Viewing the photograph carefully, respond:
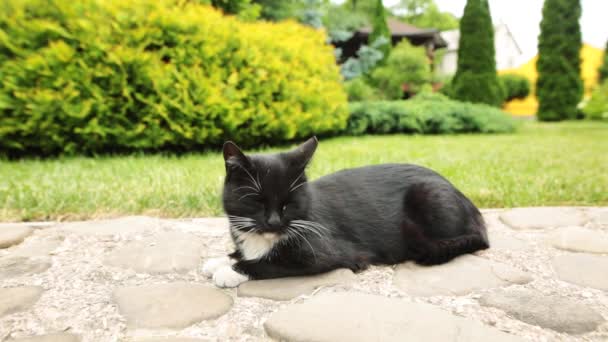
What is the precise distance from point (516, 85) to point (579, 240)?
22.9 metres

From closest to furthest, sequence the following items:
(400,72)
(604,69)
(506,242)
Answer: (506,242) → (400,72) → (604,69)

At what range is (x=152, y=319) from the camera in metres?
1.58

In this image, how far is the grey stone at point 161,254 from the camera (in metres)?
2.15

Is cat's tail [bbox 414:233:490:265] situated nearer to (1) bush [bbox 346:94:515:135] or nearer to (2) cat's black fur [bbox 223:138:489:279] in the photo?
(2) cat's black fur [bbox 223:138:489:279]

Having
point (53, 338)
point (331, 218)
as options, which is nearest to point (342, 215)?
point (331, 218)

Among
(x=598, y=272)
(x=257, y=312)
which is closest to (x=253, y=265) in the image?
(x=257, y=312)

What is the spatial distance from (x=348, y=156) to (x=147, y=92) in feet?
10.3

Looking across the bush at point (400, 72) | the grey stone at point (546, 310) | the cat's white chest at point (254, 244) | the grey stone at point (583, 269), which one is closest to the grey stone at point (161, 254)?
the cat's white chest at point (254, 244)

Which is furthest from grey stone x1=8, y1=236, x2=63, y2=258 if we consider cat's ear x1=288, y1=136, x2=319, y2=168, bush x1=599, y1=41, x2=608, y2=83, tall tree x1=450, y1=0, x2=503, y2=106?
bush x1=599, y1=41, x2=608, y2=83

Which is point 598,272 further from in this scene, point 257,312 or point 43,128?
point 43,128

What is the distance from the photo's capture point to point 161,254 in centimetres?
230

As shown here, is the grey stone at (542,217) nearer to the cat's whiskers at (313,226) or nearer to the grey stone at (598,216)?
the grey stone at (598,216)

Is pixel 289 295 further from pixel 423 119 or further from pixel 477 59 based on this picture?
pixel 477 59

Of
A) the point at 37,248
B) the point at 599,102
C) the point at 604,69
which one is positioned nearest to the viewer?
the point at 37,248
